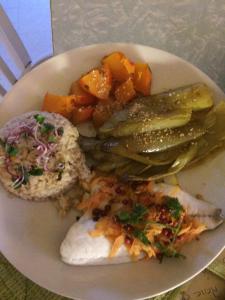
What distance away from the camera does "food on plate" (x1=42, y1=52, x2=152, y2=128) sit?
52.2 inches

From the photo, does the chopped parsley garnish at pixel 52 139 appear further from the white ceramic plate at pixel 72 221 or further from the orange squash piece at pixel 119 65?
the orange squash piece at pixel 119 65

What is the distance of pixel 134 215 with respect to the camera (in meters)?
1.13

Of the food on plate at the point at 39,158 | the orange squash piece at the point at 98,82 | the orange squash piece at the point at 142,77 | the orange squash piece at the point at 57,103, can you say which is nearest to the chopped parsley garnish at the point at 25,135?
the food on plate at the point at 39,158

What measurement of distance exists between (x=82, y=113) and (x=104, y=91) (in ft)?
0.31

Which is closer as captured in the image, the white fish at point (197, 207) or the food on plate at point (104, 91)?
the white fish at point (197, 207)

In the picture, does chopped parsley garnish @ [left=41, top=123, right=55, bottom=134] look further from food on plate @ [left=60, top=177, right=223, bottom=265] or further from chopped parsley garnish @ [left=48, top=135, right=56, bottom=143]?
food on plate @ [left=60, top=177, right=223, bottom=265]

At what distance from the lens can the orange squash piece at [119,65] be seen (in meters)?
1.33

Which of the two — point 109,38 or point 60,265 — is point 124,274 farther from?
point 109,38

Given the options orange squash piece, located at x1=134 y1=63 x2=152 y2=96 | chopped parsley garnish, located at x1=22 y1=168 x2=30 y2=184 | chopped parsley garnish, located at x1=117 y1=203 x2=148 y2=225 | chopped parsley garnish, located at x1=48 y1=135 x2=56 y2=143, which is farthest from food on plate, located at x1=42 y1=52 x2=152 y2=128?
chopped parsley garnish, located at x1=117 y1=203 x2=148 y2=225

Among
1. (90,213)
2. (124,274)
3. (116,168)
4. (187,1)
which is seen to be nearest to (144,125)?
(116,168)

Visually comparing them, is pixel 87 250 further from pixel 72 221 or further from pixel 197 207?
pixel 197 207

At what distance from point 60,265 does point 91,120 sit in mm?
452

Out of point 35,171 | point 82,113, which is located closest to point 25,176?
point 35,171

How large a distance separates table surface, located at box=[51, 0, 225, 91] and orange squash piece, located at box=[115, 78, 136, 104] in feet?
0.87
